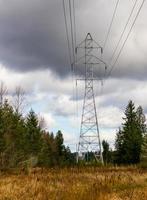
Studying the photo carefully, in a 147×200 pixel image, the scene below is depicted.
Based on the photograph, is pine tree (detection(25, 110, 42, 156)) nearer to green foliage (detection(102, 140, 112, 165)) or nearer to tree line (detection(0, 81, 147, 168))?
tree line (detection(0, 81, 147, 168))

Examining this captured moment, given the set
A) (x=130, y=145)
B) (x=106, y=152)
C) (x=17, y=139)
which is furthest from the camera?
(x=106, y=152)

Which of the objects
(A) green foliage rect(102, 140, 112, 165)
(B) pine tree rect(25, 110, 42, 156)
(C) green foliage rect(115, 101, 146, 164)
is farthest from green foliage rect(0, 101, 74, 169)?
(A) green foliage rect(102, 140, 112, 165)

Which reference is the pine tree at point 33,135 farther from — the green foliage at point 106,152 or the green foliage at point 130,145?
the green foliage at point 106,152

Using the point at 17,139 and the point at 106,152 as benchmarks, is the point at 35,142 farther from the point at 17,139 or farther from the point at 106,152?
the point at 106,152

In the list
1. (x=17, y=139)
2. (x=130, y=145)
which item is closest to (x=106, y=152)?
(x=130, y=145)

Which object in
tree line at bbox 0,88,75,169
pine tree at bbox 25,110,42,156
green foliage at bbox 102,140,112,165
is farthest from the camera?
green foliage at bbox 102,140,112,165

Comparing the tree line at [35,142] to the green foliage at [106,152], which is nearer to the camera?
the tree line at [35,142]

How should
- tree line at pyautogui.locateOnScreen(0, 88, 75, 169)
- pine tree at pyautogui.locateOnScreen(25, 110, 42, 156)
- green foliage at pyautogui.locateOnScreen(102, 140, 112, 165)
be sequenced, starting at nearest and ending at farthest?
1. tree line at pyautogui.locateOnScreen(0, 88, 75, 169)
2. pine tree at pyautogui.locateOnScreen(25, 110, 42, 156)
3. green foliage at pyautogui.locateOnScreen(102, 140, 112, 165)

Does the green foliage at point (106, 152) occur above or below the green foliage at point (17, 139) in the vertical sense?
above

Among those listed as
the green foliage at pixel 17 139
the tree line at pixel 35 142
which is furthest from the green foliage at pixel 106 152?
the green foliage at pixel 17 139

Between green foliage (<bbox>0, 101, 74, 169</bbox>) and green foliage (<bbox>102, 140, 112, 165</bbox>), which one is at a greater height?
green foliage (<bbox>102, 140, 112, 165</bbox>)

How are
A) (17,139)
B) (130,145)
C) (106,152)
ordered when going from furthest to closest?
(106,152), (130,145), (17,139)

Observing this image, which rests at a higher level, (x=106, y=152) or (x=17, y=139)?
(x=106, y=152)

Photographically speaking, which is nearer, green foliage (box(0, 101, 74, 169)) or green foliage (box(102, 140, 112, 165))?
green foliage (box(0, 101, 74, 169))
